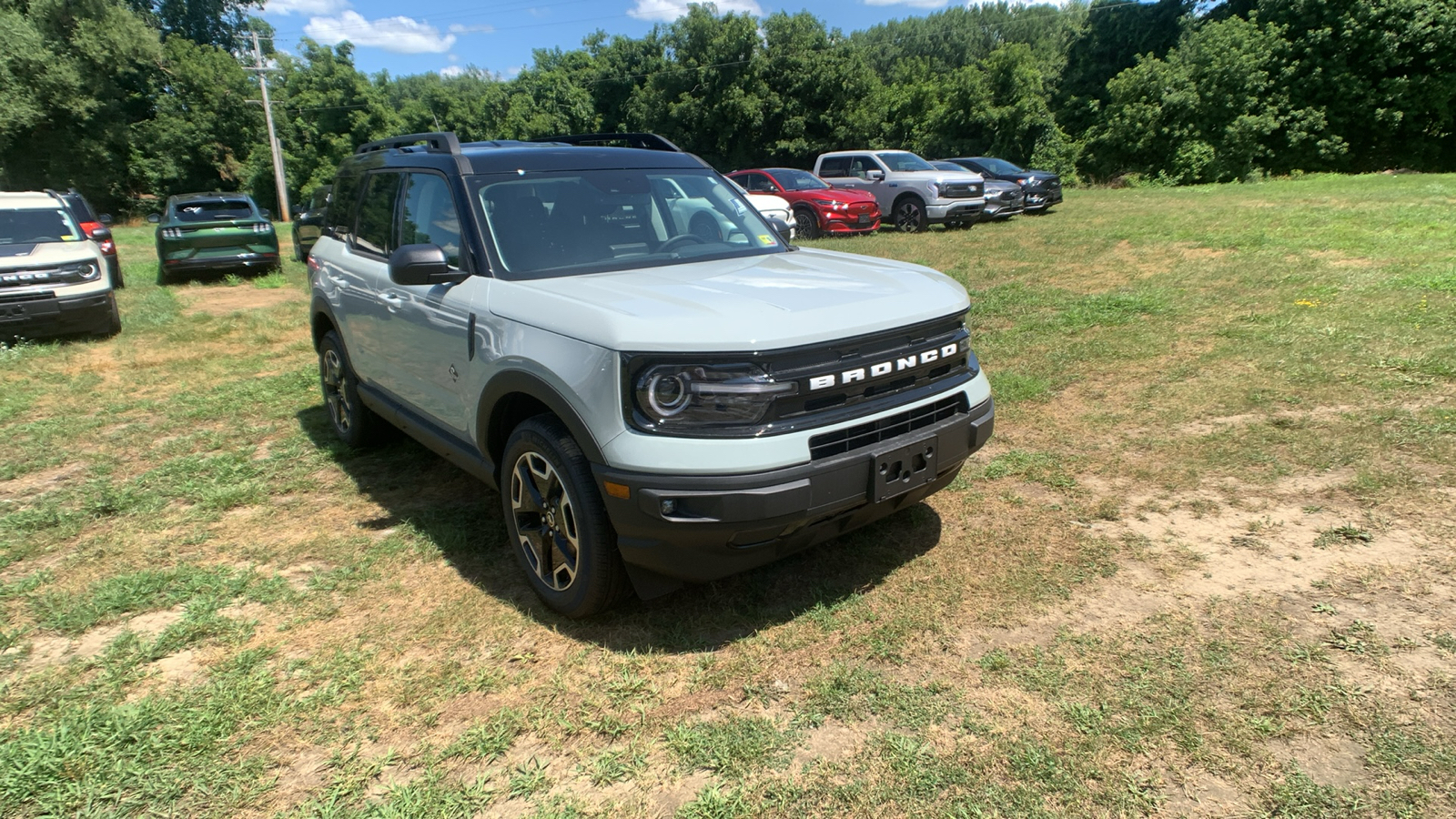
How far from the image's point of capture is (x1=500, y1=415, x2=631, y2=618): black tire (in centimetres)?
306

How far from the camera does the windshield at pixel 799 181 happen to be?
17.2m

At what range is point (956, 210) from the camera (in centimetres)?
1591

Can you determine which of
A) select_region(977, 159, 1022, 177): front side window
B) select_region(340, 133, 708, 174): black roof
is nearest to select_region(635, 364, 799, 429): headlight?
select_region(340, 133, 708, 174): black roof

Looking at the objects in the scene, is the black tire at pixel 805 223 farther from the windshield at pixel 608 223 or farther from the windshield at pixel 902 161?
the windshield at pixel 608 223

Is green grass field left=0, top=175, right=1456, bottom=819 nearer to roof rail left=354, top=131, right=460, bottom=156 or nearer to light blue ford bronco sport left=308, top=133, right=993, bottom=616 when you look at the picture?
light blue ford bronco sport left=308, top=133, right=993, bottom=616

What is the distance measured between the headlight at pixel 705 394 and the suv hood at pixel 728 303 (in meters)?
0.10

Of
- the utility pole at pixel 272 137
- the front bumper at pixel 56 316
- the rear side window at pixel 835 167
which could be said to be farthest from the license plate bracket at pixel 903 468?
the utility pole at pixel 272 137

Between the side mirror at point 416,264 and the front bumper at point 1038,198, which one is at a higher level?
the front bumper at point 1038,198

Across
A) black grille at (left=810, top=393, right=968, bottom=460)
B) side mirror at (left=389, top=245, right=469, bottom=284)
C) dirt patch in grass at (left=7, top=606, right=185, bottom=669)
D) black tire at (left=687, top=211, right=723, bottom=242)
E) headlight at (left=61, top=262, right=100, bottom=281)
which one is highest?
black tire at (left=687, top=211, right=723, bottom=242)

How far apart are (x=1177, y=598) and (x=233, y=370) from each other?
8.41m

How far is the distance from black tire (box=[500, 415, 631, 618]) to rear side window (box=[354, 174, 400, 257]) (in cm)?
175

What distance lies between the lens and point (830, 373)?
295 cm

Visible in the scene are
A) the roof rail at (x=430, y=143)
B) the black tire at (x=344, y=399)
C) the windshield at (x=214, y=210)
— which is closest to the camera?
the roof rail at (x=430, y=143)

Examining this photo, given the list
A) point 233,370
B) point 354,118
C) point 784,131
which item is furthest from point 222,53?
point 233,370
